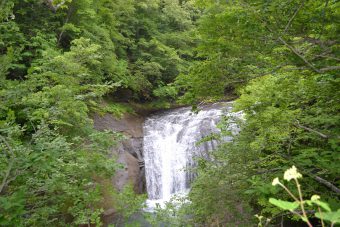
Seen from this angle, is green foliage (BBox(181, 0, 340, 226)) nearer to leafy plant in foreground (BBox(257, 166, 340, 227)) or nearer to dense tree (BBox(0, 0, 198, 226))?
leafy plant in foreground (BBox(257, 166, 340, 227))

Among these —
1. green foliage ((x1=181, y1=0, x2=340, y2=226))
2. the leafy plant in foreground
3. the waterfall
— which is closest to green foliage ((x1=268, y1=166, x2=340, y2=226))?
the leafy plant in foreground

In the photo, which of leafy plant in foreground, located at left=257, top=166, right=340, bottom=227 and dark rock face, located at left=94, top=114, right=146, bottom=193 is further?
dark rock face, located at left=94, top=114, right=146, bottom=193

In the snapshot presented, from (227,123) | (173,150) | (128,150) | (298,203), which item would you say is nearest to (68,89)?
(227,123)

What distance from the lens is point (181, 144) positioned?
13547 millimetres

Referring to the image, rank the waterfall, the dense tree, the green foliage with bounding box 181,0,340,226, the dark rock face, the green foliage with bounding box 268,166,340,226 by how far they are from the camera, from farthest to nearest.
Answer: the waterfall < the dark rock face < the dense tree < the green foliage with bounding box 181,0,340,226 < the green foliage with bounding box 268,166,340,226

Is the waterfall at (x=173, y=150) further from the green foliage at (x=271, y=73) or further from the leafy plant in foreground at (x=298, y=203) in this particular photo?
the leafy plant in foreground at (x=298, y=203)

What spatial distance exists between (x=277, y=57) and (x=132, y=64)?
575 inches

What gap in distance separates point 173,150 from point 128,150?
214 cm

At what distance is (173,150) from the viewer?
13508 millimetres

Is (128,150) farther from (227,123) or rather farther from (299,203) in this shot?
(299,203)

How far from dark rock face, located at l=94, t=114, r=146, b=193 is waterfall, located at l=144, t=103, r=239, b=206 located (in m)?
0.35

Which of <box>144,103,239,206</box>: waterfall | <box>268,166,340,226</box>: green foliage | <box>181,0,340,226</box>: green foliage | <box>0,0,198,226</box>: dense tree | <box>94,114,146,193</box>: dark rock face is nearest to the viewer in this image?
<box>268,166,340,226</box>: green foliage

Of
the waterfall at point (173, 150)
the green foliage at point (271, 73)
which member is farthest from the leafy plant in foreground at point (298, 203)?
the waterfall at point (173, 150)

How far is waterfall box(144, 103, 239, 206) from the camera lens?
12.6m
